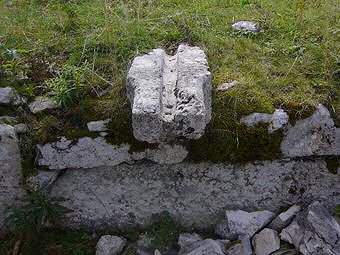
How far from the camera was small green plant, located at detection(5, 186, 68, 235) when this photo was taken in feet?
11.9

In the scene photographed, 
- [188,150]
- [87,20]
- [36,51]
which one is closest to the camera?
[188,150]

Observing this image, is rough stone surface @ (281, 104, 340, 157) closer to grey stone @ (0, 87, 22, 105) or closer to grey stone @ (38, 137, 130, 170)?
grey stone @ (38, 137, 130, 170)

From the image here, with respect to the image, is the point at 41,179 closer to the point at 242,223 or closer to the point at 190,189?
the point at 190,189

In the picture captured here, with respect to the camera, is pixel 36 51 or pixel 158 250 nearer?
pixel 158 250

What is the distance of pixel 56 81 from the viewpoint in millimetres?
3994

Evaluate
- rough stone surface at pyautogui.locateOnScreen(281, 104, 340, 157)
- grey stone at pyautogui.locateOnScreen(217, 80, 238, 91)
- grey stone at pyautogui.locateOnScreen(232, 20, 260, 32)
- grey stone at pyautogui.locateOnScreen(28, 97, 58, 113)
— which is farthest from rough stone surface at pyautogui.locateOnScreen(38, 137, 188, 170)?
grey stone at pyautogui.locateOnScreen(232, 20, 260, 32)

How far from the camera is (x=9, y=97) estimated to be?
3941 mm

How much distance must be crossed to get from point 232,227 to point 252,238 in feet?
0.59

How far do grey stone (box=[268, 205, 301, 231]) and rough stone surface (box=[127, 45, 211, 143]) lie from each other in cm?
101

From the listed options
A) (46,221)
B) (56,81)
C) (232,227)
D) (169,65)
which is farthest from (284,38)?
(46,221)

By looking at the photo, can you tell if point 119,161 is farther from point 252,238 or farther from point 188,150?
point 252,238

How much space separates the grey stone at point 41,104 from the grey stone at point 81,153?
13.1 inches

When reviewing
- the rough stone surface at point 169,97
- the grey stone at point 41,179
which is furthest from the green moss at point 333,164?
the grey stone at point 41,179

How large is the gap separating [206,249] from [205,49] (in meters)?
1.80
